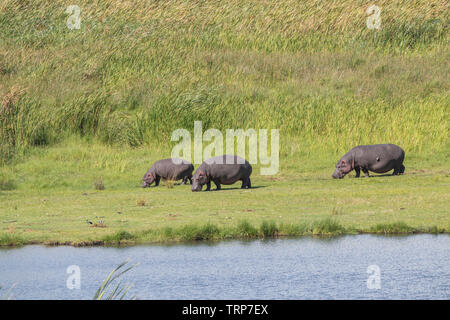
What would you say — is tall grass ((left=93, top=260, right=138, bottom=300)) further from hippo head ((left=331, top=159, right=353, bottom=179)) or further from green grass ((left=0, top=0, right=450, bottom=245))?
hippo head ((left=331, top=159, right=353, bottom=179))

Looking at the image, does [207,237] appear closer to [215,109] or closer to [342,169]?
[342,169]

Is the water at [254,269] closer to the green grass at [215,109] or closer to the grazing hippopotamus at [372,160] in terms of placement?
the green grass at [215,109]

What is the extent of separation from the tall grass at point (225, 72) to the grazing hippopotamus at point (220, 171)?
5.78 metres

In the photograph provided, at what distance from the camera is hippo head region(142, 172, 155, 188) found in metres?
23.0

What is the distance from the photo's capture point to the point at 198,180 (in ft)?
70.3

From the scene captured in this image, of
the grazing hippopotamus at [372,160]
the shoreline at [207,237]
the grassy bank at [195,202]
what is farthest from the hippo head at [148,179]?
the shoreline at [207,237]

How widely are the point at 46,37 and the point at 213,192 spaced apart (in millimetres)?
20048

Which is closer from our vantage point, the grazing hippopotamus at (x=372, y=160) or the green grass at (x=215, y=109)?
the green grass at (x=215, y=109)

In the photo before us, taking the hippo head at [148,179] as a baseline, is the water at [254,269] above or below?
below

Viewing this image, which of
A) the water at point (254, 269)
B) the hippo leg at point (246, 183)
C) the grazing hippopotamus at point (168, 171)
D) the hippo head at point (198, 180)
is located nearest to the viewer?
the water at point (254, 269)

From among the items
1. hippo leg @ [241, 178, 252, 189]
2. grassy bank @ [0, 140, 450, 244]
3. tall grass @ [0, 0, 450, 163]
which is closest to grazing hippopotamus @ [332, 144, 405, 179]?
grassy bank @ [0, 140, 450, 244]

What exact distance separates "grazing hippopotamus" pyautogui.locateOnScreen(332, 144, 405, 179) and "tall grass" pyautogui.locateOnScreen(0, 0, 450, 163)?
11.3 ft

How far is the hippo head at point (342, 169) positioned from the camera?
76.6 feet

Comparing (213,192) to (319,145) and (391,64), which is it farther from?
(391,64)
